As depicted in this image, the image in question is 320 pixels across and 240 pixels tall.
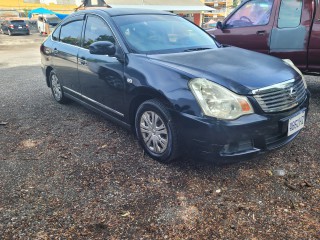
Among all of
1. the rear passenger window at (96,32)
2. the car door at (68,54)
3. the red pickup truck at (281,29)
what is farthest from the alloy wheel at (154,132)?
the red pickup truck at (281,29)

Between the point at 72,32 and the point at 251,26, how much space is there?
3228 mm

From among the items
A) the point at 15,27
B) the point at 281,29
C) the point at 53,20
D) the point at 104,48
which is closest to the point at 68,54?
the point at 104,48

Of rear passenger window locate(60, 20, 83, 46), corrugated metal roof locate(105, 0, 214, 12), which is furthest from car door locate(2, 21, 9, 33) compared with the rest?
rear passenger window locate(60, 20, 83, 46)

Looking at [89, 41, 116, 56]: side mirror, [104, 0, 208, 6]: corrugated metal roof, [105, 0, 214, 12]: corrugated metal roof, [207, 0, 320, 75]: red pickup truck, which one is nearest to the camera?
[89, 41, 116, 56]: side mirror

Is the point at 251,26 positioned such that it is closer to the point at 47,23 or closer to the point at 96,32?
the point at 96,32

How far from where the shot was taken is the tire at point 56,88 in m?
5.09

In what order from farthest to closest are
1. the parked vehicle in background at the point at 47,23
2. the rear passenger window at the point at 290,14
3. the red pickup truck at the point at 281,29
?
the parked vehicle in background at the point at 47,23
the rear passenger window at the point at 290,14
the red pickup truck at the point at 281,29

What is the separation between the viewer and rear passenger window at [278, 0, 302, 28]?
4.99 metres

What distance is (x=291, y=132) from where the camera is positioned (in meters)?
2.88

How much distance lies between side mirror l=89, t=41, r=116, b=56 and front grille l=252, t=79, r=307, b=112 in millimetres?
1684

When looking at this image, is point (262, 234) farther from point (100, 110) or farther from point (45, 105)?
point (45, 105)

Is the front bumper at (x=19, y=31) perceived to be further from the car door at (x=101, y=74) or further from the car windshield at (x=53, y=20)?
the car door at (x=101, y=74)

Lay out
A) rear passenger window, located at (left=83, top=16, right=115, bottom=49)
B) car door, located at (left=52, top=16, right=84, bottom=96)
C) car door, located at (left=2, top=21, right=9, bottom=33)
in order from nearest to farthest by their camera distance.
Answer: rear passenger window, located at (left=83, top=16, right=115, bottom=49), car door, located at (left=52, top=16, right=84, bottom=96), car door, located at (left=2, top=21, right=9, bottom=33)

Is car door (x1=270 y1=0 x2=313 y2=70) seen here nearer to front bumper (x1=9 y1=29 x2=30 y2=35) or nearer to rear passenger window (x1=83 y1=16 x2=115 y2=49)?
rear passenger window (x1=83 y1=16 x2=115 y2=49)
